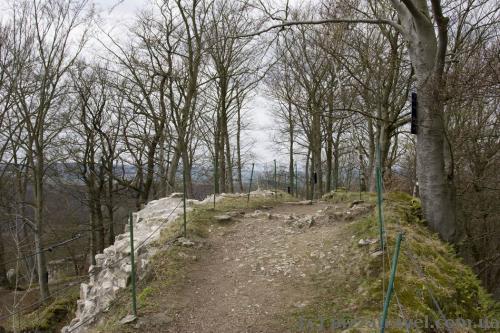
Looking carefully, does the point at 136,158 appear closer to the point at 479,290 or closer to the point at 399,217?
the point at 399,217

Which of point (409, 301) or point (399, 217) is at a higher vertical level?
point (399, 217)

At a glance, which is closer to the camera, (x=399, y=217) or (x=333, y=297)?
(x=333, y=297)

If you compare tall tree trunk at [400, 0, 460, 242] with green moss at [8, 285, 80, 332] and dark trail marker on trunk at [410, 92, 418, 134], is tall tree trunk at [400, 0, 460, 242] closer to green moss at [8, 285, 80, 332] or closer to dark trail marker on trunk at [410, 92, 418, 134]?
dark trail marker on trunk at [410, 92, 418, 134]

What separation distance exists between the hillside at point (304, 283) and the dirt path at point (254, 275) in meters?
0.02

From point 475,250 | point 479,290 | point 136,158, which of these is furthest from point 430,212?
point 136,158

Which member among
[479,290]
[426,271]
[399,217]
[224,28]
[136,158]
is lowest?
[479,290]

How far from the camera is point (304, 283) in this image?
5.39 meters

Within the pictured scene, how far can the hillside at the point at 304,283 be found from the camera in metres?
4.36

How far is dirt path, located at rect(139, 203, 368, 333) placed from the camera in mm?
4648

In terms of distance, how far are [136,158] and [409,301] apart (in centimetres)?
1724

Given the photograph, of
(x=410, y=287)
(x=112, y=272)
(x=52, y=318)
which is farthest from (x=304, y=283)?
(x=52, y=318)

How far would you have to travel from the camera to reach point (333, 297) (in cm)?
482

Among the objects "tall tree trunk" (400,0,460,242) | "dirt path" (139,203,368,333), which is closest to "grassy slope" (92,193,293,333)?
"dirt path" (139,203,368,333)

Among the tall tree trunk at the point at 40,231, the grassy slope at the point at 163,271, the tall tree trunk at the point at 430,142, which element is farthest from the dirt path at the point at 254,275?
the tall tree trunk at the point at 40,231
